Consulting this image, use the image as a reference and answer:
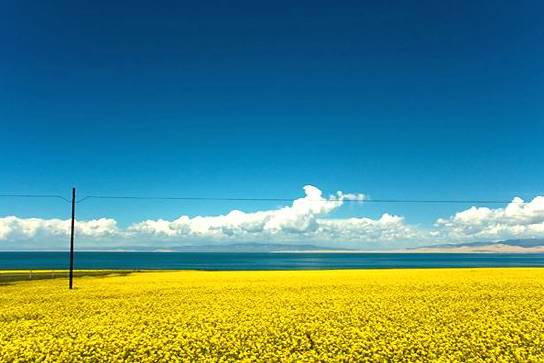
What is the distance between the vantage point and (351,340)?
672 inches

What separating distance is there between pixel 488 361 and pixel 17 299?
2979cm

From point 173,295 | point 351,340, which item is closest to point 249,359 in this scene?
point 351,340

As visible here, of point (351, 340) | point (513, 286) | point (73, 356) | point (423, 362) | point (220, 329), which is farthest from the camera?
point (513, 286)

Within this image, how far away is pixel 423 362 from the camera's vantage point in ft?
→ 47.9

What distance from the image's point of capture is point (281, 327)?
1977cm

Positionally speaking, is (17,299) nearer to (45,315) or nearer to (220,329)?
(45,315)

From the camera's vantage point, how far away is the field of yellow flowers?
15.7 m

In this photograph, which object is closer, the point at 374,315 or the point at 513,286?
the point at 374,315

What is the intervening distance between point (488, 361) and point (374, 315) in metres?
7.94

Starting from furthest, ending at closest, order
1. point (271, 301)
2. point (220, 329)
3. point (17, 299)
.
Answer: point (17, 299)
point (271, 301)
point (220, 329)

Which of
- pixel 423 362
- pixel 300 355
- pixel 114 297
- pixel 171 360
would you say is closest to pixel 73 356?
pixel 171 360

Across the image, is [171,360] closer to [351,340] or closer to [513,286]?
[351,340]

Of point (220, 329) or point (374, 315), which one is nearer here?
point (220, 329)

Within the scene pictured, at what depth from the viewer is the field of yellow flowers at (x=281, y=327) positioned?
51.6 feet
